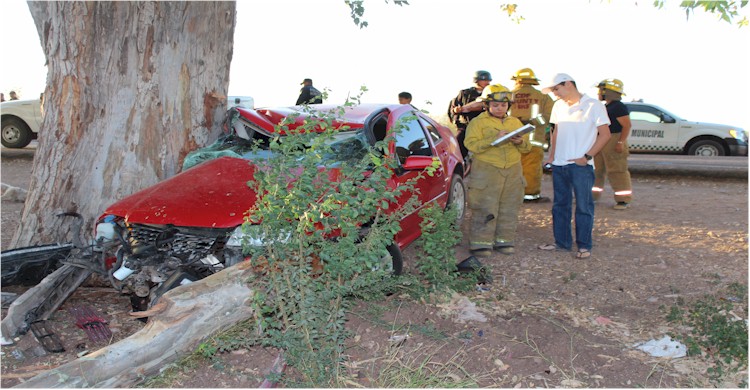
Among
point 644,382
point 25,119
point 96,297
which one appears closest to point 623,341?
point 644,382

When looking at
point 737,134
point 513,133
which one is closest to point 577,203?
point 513,133

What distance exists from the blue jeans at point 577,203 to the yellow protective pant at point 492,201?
0.42 metres

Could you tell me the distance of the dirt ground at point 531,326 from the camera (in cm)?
443

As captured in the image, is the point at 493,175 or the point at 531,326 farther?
the point at 493,175

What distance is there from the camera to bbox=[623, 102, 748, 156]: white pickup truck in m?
17.7

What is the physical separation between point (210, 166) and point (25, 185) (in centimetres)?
792

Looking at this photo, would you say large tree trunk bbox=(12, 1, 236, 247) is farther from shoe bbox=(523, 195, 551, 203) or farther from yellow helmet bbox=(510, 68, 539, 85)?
shoe bbox=(523, 195, 551, 203)

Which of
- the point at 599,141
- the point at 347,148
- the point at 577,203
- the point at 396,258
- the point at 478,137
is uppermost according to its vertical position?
the point at 599,141

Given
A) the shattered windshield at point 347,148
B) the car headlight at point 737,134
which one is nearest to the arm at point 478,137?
the shattered windshield at point 347,148

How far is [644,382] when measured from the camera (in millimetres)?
4355

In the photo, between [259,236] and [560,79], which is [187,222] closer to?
[259,236]

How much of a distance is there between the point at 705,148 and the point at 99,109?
15.9m

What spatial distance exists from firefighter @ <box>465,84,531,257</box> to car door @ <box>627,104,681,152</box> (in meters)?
12.0

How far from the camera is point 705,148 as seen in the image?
1791 centimetres
